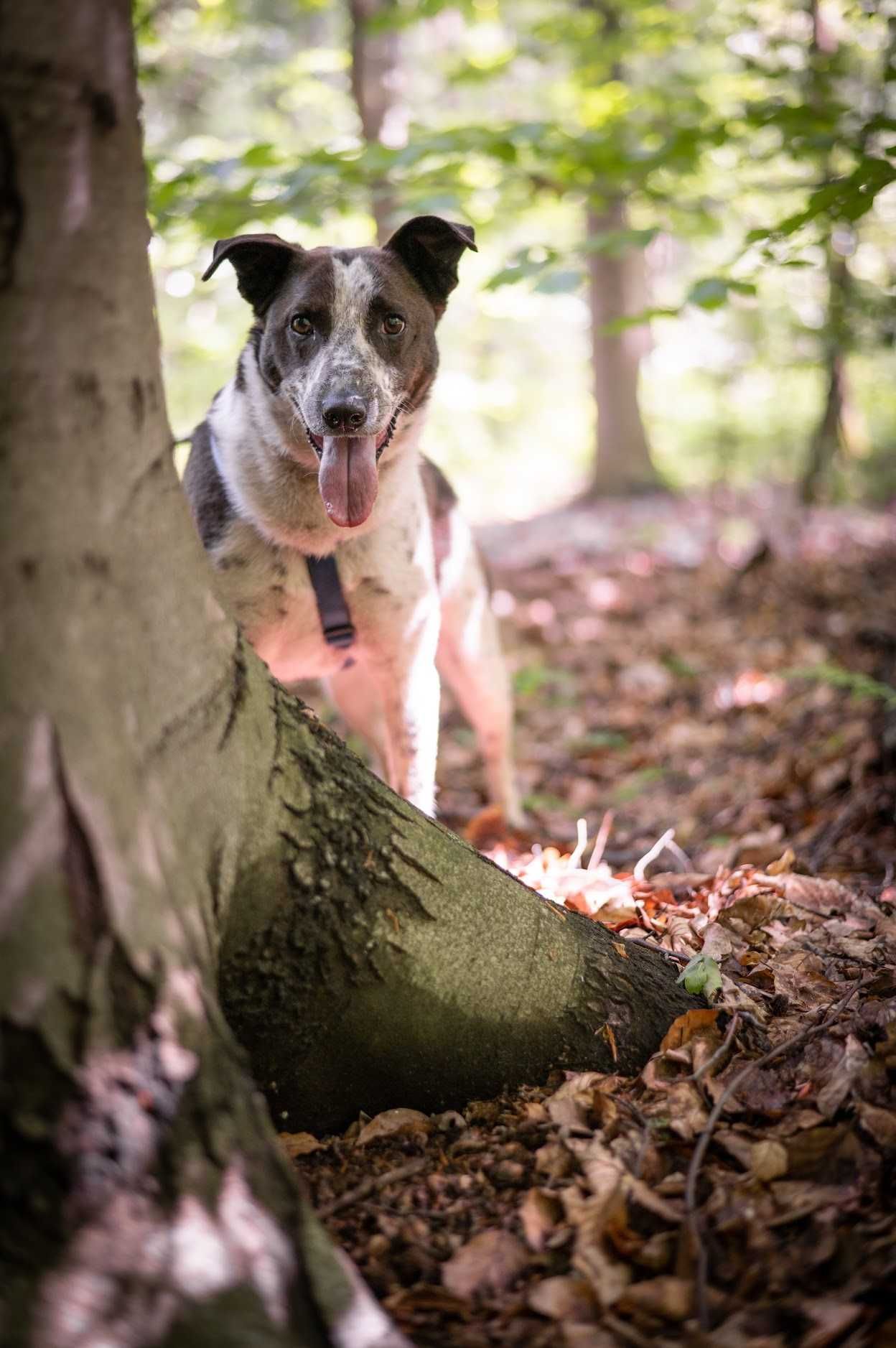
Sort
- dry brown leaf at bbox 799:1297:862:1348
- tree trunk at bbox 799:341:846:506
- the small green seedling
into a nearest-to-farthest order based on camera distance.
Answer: dry brown leaf at bbox 799:1297:862:1348, the small green seedling, tree trunk at bbox 799:341:846:506

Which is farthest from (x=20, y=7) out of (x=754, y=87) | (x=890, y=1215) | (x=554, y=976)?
(x=754, y=87)

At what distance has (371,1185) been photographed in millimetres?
2129

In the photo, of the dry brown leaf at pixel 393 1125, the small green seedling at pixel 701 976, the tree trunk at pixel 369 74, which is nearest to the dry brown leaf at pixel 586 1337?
the dry brown leaf at pixel 393 1125

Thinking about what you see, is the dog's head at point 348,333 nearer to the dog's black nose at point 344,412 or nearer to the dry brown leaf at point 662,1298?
the dog's black nose at point 344,412

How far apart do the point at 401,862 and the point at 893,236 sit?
11.7m

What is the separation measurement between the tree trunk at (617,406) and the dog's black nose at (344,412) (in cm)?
1100

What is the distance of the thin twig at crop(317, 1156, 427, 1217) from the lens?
2053 mm

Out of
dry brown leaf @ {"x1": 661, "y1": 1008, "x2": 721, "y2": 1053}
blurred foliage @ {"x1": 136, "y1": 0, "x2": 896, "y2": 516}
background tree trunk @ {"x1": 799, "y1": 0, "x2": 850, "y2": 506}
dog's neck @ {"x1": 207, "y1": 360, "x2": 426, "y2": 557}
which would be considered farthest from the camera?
background tree trunk @ {"x1": 799, "y1": 0, "x2": 850, "y2": 506}

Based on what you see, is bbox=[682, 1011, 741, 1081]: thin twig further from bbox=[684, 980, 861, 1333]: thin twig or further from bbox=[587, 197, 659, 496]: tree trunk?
bbox=[587, 197, 659, 496]: tree trunk

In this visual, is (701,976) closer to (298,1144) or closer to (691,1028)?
(691,1028)

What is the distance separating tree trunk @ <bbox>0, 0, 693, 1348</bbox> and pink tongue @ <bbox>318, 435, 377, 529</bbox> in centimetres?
139

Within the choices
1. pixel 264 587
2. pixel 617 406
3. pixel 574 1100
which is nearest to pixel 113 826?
pixel 574 1100

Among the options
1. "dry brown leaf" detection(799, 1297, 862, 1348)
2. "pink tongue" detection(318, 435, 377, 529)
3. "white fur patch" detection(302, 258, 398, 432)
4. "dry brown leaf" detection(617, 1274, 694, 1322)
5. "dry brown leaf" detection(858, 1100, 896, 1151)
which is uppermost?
"white fur patch" detection(302, 258, 398, 432)

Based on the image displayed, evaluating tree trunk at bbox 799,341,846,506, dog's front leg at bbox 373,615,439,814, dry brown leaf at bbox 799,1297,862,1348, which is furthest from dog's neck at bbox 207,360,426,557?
tree trunk at bbox 799,341,846,506
